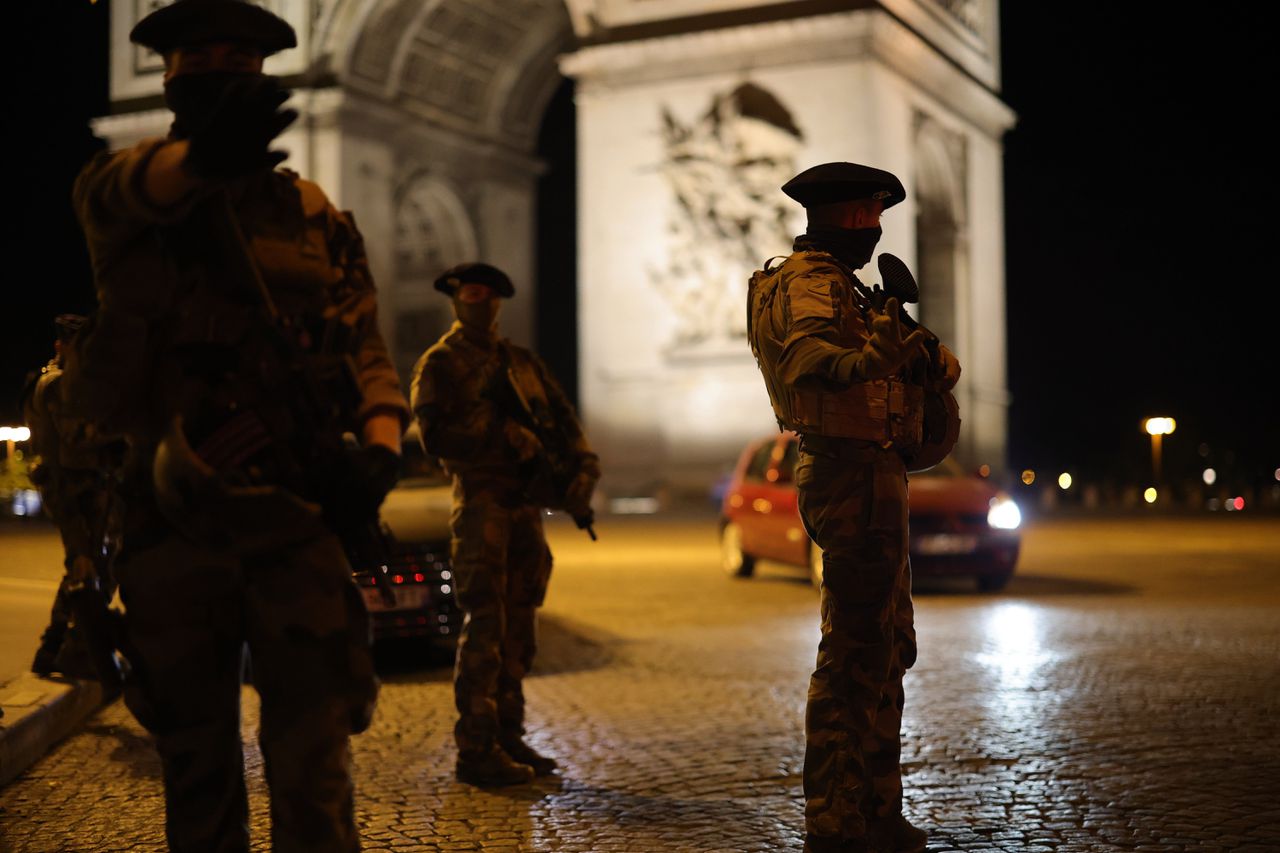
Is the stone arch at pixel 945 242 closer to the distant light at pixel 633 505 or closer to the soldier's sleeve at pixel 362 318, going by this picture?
the distant light at pixel 633 505

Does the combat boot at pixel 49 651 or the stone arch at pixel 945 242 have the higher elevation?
the stone arch at pixel 945 242

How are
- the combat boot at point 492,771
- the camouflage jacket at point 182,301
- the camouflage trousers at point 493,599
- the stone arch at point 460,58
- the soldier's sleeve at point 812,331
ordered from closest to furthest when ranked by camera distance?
the camouflage jacket at point 182,301 → the soldier's sleeve at point 812,331 → the combat boot at point 492,771 → the camouflage trousers at point 493,599 → the stone arch at point 460,58

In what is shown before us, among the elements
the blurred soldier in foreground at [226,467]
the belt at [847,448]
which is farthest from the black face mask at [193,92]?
the belt at [847,448]

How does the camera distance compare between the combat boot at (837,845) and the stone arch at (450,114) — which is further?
the stone arch at (450,114)

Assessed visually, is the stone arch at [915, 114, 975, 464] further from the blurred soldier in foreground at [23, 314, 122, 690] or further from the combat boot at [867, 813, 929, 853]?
the combat boot at [867, 813, 929, 853]

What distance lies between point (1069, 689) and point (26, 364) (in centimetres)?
4590

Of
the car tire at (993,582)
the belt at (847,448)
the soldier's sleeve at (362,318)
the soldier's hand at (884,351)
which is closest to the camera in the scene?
the soldier's sleeve at (362,318)

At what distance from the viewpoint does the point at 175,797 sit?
11.3 ft

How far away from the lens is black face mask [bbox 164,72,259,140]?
3367mm

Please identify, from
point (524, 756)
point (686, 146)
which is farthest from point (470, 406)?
point (686, 146)

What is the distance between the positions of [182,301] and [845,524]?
6.41 ft

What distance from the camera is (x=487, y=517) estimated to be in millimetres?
6207

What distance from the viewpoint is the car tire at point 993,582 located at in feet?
44.9

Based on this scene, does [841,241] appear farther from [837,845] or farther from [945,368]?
[837,845]
